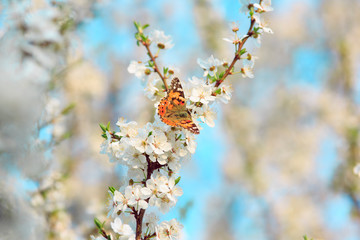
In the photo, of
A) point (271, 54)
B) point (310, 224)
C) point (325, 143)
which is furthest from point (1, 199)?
point (271, 54)

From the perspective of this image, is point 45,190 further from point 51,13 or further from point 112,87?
point 112,87

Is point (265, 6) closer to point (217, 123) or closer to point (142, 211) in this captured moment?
point (142, 211)

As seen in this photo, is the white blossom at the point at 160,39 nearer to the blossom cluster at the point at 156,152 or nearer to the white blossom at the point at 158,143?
the blossom cluster at the point at 156,152

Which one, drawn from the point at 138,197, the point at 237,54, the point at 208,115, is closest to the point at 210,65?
the point at 237,54

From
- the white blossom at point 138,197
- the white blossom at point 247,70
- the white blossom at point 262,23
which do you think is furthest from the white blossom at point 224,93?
the white blossom at point 138,197

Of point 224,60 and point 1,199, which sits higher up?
point 224,60

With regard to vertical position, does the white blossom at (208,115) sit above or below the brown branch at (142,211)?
above
